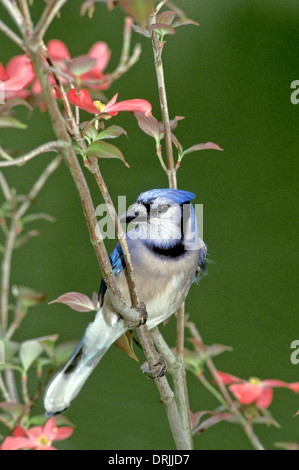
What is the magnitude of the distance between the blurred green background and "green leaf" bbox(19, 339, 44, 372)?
0.84 metres

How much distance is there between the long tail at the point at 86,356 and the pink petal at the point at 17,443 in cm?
13

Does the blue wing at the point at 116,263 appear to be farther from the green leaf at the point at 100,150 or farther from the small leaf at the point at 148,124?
the green leaf at the point at 100,150

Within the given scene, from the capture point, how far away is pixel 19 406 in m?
0.79

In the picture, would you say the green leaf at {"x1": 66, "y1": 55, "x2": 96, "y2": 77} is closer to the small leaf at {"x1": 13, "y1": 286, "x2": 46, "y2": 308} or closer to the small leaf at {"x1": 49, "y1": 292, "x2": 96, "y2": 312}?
the small leaf at {"x1": 49, "y1": 292, "x2": 96, "y2": 312}

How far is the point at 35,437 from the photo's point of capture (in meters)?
0.76

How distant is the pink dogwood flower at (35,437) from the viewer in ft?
2.41

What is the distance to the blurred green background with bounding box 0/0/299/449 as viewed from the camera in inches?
66.2

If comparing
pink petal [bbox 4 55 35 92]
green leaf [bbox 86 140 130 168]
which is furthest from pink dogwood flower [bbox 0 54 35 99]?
green leaf [bbox 86 140 130 168]

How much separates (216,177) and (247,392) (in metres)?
0.98

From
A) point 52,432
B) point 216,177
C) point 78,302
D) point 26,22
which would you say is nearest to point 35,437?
point 52,432

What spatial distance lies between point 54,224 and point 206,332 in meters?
0.56
